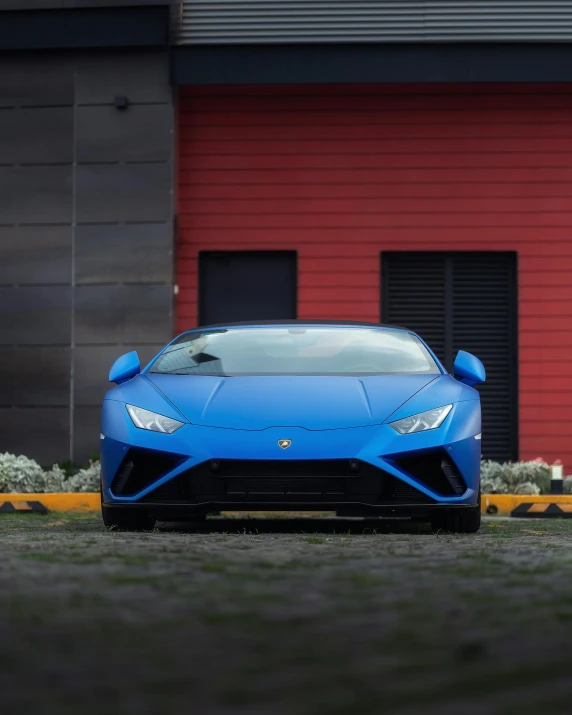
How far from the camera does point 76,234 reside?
1382cm

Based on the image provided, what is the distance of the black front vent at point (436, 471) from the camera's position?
21.7 feet

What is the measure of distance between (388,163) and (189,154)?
217cm

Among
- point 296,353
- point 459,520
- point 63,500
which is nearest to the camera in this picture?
point 459,520

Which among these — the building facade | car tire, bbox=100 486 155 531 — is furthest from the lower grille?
the building facade

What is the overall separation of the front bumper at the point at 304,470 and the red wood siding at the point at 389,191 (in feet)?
24.5

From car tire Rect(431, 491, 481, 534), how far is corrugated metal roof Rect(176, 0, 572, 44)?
787 centimetres

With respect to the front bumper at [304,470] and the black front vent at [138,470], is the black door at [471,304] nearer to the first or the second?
the front bumper at [304,470]

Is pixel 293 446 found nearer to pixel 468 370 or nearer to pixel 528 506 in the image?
pixel 468 370

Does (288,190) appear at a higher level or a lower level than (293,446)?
higher

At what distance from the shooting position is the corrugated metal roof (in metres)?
13.7

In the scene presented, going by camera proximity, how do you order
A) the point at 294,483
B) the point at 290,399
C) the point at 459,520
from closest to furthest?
the point at 294,483, the point at 290,399, the point at 459,520

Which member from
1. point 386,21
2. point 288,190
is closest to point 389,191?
point 288,190

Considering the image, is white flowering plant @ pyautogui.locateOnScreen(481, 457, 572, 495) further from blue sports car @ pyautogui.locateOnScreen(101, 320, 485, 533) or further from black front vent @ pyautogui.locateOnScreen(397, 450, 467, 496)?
black front vent @ pyautogui.locateOnScreen(397, 450, 467, 496)

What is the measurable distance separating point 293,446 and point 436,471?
0.75 meters
